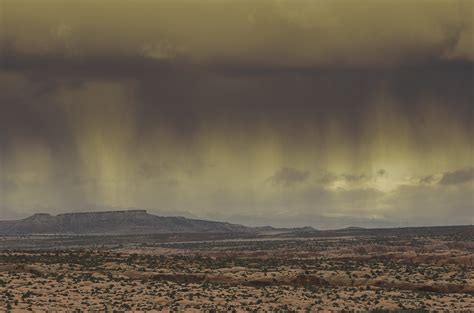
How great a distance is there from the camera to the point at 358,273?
69625mm

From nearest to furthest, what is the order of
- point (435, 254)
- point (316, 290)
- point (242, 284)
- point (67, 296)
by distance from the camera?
point (67, 296) → point (316, 290) → point (242, 284) → point (435, 254)

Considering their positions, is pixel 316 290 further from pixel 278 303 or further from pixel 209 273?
pixel 209 273

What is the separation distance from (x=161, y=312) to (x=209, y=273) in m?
22.9

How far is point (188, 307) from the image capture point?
50.8 m

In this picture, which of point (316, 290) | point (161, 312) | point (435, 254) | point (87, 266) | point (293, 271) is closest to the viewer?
point (161, 312)

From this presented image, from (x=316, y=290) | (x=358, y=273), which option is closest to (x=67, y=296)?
(x=316, y=290)

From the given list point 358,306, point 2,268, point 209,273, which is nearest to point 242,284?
point 209,273

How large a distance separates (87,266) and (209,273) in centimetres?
1564

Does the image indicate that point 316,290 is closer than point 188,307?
No

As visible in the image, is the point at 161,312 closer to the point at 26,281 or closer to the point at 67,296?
the point at 67,296

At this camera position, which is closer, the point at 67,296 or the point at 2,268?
the point at 67,296

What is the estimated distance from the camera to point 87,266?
75.1 m

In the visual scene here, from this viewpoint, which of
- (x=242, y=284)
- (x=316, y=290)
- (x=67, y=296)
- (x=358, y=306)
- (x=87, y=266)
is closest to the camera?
(x=358, y=306)

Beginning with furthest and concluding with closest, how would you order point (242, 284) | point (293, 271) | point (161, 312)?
point (293, 271) < point (242, 284) < point (161, 312)
